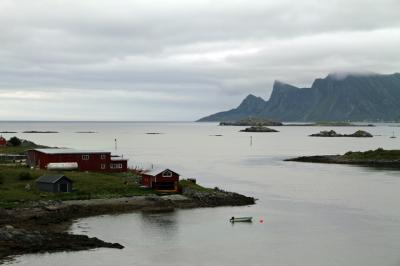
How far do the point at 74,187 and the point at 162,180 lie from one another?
11.6m

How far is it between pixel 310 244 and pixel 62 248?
22.7m

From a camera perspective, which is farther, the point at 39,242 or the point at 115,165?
the point at 115,165

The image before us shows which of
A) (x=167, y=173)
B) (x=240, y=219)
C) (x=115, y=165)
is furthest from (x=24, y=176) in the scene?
(x=240, y=219)

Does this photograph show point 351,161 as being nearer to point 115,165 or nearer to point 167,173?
point 115,165

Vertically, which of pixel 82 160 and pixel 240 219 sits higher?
pixel 82 160

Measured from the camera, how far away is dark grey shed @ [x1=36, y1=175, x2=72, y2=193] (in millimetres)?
66750

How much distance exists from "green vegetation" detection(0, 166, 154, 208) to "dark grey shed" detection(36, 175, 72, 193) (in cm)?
84

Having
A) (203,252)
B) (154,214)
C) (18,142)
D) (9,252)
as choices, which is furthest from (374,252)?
(18,142)

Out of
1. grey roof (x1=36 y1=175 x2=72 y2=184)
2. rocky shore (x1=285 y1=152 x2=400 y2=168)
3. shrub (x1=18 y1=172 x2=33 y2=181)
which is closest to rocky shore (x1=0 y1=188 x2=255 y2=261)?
grey roof (x1=36 y1=175 x2=72 y2=184)

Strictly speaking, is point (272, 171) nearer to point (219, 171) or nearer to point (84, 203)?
point (219, 171)

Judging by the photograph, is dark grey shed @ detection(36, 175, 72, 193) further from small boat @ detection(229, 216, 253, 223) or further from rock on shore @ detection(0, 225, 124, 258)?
small boat @ detection(229, 216, 253, 223)

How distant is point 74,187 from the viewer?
70000 millimetres

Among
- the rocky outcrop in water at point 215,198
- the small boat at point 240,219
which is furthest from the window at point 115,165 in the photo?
the small boat at point 240,219

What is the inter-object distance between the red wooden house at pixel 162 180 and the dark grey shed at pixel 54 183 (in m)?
11.2
